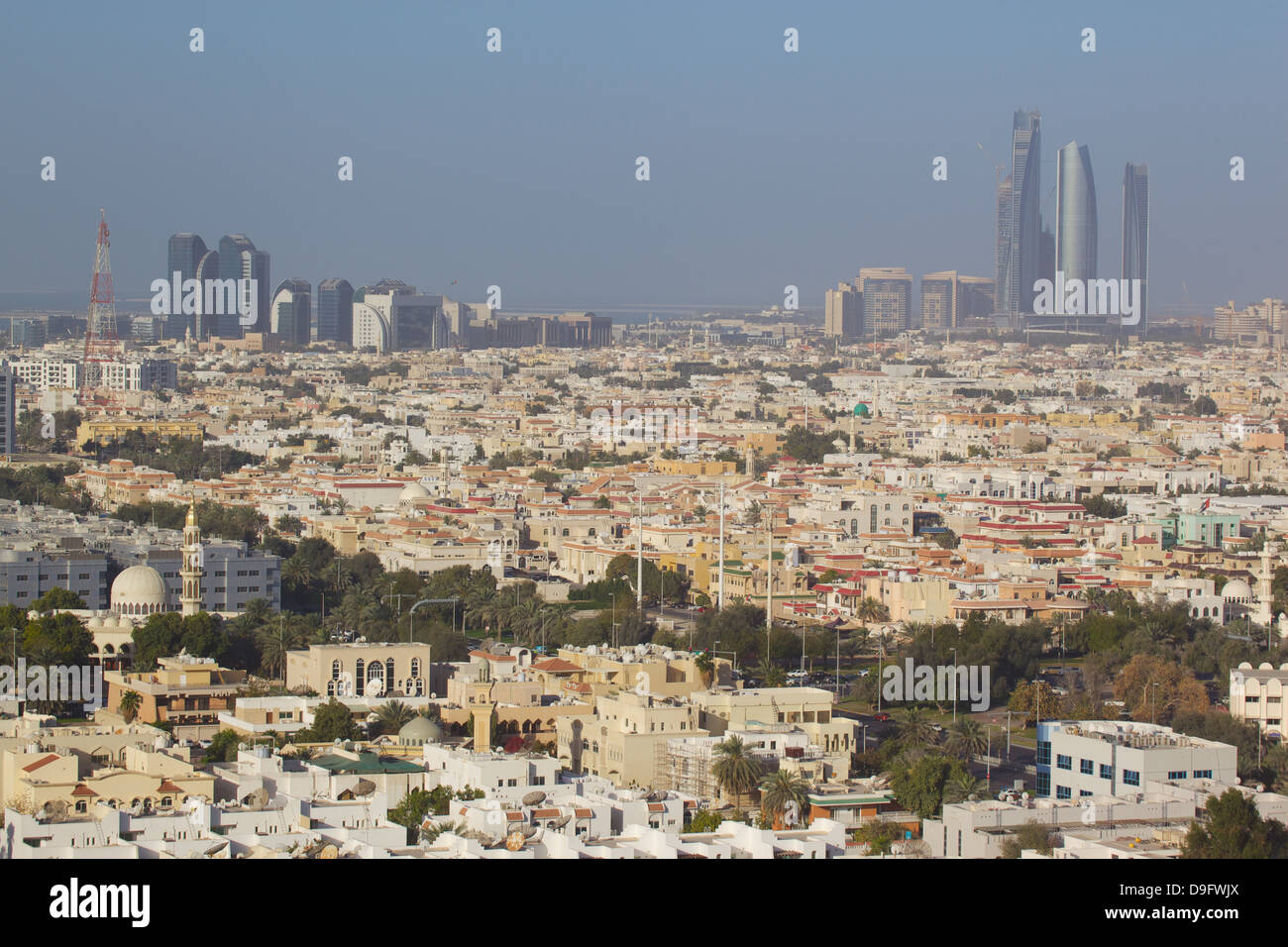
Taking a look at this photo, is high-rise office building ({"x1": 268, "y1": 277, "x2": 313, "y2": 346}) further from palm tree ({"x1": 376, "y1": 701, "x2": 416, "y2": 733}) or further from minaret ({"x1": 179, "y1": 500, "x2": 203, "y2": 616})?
palm tree ({"x1": 376, "y1": 701, "x2": 416, "y2": 733})

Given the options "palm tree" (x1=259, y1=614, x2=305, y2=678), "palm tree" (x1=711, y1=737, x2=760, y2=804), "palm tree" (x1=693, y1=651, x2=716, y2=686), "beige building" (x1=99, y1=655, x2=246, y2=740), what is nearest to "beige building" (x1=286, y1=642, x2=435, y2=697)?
"palm tree" (x1=259, y1=614, x2=305, y2=678)

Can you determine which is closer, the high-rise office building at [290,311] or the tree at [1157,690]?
the tree at [1157,690]

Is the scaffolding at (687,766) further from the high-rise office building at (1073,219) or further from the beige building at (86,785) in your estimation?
the high-rise office building at (1073,219)

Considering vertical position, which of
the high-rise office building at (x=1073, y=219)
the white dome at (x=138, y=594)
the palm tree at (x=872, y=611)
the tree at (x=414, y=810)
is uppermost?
the high-rise office building at (x=1073, y=219)

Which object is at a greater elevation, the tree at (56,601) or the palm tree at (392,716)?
the tree at (56,601)

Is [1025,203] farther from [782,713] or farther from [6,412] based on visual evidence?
[782,713]

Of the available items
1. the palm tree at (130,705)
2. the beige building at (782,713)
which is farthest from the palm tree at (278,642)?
the beige building at (782,713)
